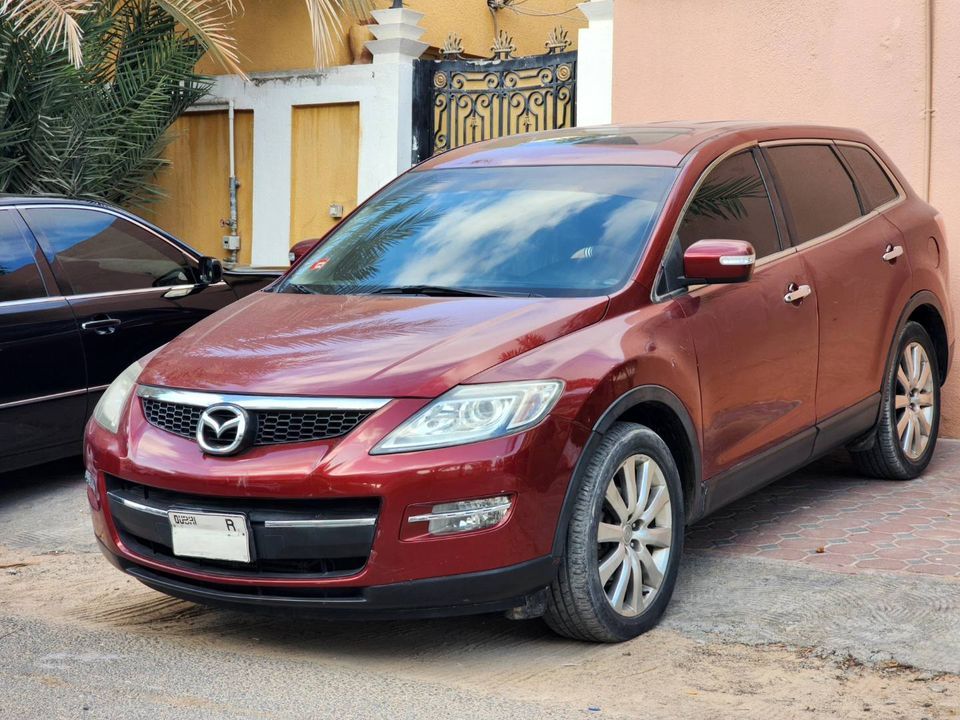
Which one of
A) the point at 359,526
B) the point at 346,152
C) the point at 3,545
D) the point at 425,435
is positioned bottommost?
the point at 3,545

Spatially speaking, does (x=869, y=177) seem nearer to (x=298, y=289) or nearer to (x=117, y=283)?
(x=298, y=289)

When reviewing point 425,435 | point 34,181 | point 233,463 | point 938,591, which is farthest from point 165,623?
point 34,181

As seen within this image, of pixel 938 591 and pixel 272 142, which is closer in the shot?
pixel 938 591

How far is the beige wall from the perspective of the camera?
776cm

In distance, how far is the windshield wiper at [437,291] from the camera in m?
4.63

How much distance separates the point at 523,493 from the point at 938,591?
1885mm

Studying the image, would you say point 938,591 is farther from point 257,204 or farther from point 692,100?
point 257,204

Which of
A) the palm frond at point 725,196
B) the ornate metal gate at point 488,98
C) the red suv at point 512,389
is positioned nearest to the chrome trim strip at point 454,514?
the red suv at point 512,389

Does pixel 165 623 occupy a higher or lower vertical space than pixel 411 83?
lower

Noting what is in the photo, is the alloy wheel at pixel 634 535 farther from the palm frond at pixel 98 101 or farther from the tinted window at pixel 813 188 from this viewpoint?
the palm frond at pixel 98 101

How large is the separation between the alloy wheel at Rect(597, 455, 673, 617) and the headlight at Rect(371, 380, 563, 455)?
42cm

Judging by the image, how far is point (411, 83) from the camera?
34.7 ft

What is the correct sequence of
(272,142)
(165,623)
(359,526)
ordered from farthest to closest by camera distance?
(272,142) < (165,623) < (359,526)

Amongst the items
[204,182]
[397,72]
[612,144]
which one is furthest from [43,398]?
[204,182]
